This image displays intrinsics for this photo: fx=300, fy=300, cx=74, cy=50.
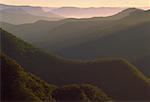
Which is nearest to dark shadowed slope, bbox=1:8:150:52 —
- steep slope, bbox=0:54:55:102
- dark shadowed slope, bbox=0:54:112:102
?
dark shadowed slope, bbox=0:54:112:102

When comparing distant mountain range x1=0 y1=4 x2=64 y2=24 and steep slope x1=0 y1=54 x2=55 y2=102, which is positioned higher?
distant mountain range x1=0 y1=4 x2=64 y2=24

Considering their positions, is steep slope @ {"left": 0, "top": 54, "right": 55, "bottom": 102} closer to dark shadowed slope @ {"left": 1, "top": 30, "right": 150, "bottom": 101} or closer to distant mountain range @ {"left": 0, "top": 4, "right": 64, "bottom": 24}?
dark shadowed slope @ {"left": 1, "top": 30, "right": 150, "bottom": 101}

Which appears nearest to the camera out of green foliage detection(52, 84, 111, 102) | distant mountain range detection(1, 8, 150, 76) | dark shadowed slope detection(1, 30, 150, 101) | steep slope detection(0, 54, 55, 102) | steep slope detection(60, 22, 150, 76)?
steep slope detection(0, 54, 55, 102)

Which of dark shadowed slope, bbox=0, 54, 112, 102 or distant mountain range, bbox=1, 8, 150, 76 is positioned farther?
distant mountain range, bbox=1, 8, 150, 76

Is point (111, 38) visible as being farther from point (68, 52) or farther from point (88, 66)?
point (88, 66)

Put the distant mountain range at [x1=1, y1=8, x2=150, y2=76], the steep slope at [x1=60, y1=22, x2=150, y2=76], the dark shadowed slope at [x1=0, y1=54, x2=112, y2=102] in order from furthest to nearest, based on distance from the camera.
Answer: the distant mountain range at [x1=1, y1=8, x2=150, y2=76], the steep slope at [x1=60, y1=22, x2=150, y2=76], the dark shadowed slope at [x1=0, y1=54, x2=112, y2=102]

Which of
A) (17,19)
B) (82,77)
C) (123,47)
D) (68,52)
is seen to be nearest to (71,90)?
(82,77)
